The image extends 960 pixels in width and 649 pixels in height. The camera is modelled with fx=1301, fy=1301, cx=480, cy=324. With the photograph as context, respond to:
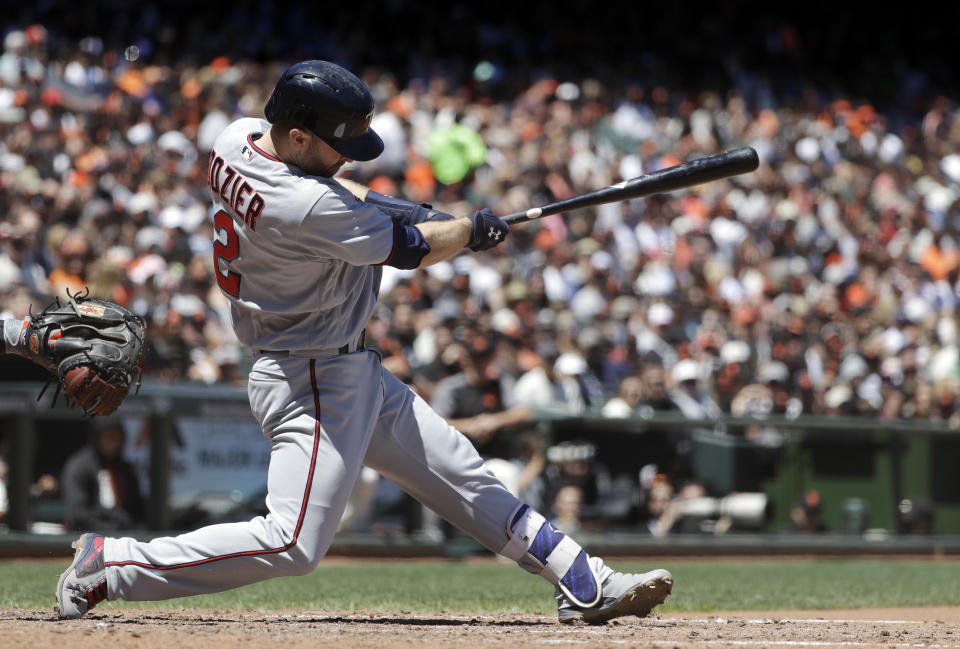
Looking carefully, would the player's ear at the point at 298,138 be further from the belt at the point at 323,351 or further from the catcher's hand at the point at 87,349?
the catcher's hand at the point at 87,349

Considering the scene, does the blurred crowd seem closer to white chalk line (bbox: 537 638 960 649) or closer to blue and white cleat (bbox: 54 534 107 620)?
blue and white cleat (bbox: 54 534 107 620)

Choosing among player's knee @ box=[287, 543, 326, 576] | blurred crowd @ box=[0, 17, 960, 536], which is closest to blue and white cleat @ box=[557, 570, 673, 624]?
player's knee @ box=[287, 543, 326, 576]

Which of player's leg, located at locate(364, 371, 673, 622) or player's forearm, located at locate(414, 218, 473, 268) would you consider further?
player's leg, located at locate(364, 371, 673, 622)

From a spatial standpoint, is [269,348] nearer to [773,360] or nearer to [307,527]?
[307,527]

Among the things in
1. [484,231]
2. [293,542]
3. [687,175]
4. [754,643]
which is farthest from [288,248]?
[754,643]

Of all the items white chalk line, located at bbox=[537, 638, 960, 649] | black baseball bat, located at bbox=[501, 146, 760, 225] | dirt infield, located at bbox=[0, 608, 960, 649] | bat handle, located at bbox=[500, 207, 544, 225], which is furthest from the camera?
black baseball bat, located at bbox=[501, 146, 760, 225]

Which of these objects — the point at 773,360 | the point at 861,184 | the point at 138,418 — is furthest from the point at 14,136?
the point at 861,184

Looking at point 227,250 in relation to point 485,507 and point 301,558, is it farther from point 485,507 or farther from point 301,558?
point 485,507
